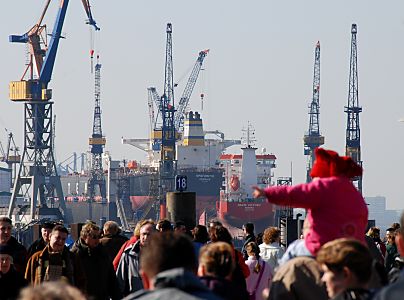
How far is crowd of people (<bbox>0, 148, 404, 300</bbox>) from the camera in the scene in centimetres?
575

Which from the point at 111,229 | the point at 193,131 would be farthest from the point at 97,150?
the point at 111,229

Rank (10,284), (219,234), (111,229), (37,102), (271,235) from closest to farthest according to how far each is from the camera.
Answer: (10,284) < (219,234) < (271,235) < (111,229) < (37,102)

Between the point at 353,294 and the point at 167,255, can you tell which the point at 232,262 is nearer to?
the point at 353,294

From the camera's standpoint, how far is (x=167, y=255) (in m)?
5.85

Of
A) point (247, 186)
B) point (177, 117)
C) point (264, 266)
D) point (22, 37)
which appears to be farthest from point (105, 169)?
point (264, 266)

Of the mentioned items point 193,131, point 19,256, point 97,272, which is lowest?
point 97,272

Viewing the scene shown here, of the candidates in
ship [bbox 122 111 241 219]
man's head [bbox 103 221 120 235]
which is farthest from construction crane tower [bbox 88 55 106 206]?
man's head [bbox 103 221 120 235]

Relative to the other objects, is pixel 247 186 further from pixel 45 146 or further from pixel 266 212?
pixel 45 146

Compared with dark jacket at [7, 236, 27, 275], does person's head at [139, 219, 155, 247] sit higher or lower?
higher

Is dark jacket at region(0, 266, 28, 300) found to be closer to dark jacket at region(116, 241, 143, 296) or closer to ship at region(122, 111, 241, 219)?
dark jacket at region(116, 241, 143, 296)

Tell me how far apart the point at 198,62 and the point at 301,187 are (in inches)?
6132

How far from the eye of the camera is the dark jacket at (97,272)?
1206 cm

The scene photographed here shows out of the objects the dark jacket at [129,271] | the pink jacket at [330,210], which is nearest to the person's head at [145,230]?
the dark jacket at [129,271]

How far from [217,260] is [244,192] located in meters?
133
